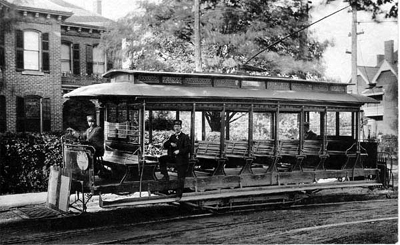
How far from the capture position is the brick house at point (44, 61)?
1650cm

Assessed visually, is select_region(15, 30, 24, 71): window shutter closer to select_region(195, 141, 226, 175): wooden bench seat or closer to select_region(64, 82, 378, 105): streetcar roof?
select_region(64, 82, 378, 105): streetcar roof

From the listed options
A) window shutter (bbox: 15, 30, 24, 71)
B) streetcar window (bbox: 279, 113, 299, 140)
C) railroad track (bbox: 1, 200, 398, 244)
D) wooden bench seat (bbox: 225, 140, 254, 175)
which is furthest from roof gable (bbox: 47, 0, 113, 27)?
railroad track (bbox: 1, 200, 398, 244)

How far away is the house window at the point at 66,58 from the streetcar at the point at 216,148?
10427 mm

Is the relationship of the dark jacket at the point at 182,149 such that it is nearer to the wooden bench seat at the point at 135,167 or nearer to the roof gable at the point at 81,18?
the wooden bench seat at the point at 135,167

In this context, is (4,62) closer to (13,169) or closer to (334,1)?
(13,169)

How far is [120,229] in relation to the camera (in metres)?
7.41

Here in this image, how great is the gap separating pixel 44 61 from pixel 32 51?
26.0 inches

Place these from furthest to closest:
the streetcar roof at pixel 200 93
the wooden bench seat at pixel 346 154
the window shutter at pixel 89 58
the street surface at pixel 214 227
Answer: the window shutter at pixel 89 58 < the wooden bench seat at pixel 346 154 < the streetcar roof at pixel 200 93 < the street surface at pixel 214 227

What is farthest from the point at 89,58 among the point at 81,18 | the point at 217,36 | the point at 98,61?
the point at 217,36

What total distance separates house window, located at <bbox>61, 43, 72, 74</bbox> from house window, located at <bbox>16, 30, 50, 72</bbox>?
1.33 m

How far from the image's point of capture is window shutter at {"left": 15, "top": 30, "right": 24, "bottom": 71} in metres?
16.9

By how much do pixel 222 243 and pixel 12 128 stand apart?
456 inches

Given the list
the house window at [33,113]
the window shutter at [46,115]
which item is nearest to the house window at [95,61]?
the window shutter at [46,115]

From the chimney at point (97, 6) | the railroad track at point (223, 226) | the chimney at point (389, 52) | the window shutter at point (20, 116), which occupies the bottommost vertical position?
the railroad track at point (223, 226)
